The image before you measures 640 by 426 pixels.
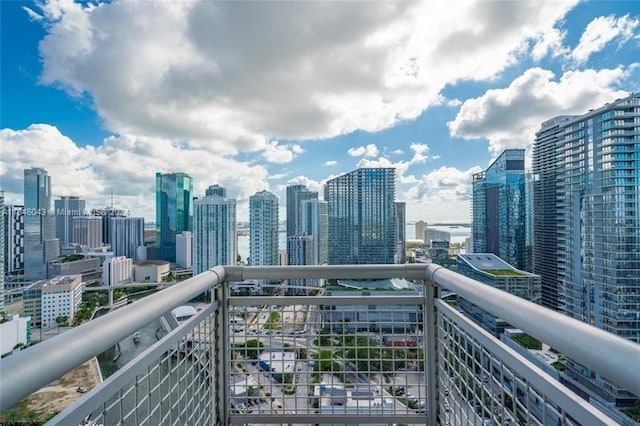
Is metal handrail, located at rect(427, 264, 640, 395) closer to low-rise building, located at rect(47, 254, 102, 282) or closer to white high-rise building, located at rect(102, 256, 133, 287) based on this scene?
low-rise building, located at rect(47, 254, 102, 282)

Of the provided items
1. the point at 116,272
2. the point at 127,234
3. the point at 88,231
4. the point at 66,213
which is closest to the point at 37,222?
the point at 116,272

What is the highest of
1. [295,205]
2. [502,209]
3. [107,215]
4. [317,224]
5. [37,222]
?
[295,205]

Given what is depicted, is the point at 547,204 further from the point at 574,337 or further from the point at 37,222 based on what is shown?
the point at 37,222

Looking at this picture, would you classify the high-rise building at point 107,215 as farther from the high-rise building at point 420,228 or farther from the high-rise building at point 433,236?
the high-rise building at point 433,236

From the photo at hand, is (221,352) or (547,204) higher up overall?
(547,204)

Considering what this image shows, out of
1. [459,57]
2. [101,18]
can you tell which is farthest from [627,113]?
[101,18]

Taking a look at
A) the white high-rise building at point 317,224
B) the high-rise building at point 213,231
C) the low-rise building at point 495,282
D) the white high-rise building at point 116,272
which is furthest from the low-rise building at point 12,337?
the high-rise building at point 213,231

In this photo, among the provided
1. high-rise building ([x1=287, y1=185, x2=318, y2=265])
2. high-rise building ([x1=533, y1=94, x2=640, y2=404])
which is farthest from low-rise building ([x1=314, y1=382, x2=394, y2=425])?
high-rise building ([x1=287, y1=185, x2=318, y2=265])
